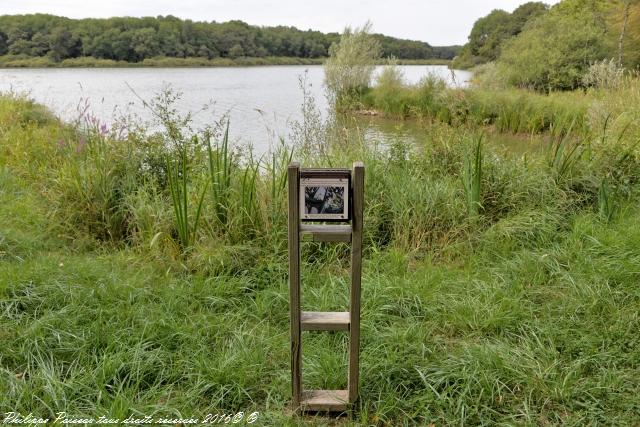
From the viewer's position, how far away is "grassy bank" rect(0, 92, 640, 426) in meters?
2.04

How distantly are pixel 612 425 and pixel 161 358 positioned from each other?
6.26 ft

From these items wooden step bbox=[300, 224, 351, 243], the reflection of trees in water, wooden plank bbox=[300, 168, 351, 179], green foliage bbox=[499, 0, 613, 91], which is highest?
green foliage bbox=[499, 0, 613, 91]

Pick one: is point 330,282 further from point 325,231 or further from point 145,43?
point 145,43

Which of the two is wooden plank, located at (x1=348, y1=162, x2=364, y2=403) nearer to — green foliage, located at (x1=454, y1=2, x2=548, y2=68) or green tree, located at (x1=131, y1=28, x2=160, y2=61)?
green foliage, located at (x1=454, y1=2, x2=548, y2=68)

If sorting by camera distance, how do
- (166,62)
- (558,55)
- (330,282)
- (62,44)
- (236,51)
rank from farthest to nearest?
(236,51) < (166,62) < (62,44) < (558,55) < (330,282)

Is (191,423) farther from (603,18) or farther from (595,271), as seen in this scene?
(603,18)

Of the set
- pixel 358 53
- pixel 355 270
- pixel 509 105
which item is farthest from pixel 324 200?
pixel 358 53

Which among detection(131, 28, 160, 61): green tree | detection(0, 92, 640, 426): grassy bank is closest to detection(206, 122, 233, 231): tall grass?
detection(0, 92, 640, 426): grassy bank

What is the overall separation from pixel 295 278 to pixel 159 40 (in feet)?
150

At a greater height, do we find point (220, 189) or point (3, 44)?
point (3, 44)

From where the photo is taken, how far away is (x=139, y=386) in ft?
6.91

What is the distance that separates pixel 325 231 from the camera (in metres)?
1.80

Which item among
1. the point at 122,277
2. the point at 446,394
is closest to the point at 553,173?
the point at 446,394

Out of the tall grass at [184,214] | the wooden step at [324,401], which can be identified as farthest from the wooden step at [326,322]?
the tall grass at [184,214]
